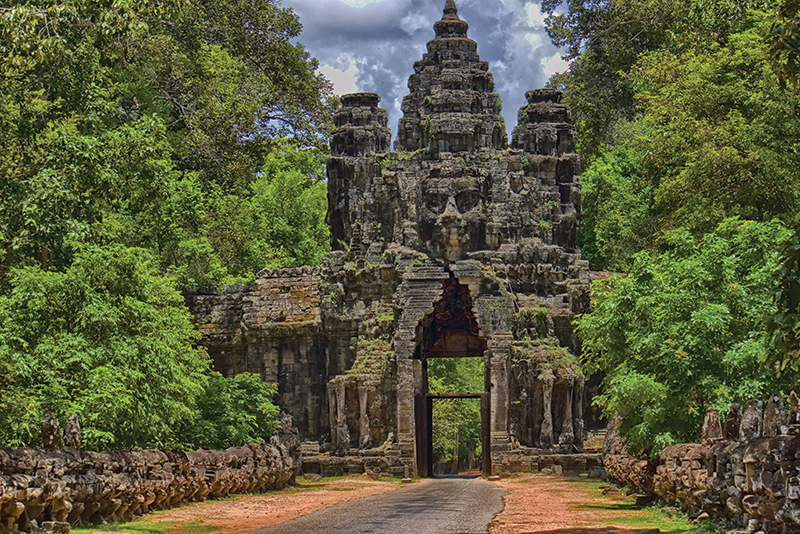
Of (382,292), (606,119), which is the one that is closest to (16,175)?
(382,292)

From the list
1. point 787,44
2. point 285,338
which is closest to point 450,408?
point 285,338

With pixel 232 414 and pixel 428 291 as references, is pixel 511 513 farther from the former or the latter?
pixel 428 291

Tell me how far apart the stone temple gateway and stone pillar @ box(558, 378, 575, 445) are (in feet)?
0.13

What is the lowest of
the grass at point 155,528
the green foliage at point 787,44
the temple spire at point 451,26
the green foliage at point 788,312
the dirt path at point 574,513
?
the dirt path at point 574,513

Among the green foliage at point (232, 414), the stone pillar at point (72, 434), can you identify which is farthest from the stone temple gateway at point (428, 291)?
the stone pillar at point (72, 434)

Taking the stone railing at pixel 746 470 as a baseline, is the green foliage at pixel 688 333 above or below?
above

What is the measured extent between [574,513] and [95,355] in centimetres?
874

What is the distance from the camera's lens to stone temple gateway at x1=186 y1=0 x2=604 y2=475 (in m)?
32.8

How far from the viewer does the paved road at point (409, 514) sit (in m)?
15.4

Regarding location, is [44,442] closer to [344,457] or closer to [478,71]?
[344,457]

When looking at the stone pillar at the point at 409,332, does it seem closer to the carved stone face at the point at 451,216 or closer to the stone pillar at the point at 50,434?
the carved stone face at the point at 451,216

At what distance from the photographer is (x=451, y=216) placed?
34031mm

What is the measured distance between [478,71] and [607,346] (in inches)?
653

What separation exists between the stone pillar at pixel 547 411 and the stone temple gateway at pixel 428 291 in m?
0.04
